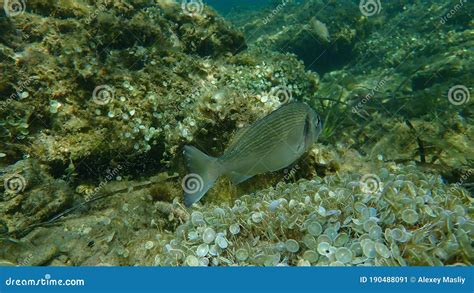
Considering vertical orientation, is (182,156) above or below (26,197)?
above

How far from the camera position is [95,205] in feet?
12.3

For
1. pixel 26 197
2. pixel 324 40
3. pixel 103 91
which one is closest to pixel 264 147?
pixel 26 197

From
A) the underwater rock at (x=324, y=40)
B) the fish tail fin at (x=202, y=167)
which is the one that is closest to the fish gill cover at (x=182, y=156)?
the fish tail fin at (x=202, y=167)

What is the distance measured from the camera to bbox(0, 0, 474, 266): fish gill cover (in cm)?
269

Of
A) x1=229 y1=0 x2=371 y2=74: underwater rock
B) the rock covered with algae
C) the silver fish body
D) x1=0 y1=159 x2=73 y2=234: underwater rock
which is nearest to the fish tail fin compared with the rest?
the silver fish body

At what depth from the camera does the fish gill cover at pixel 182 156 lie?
2.69 metres

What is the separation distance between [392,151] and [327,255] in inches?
130

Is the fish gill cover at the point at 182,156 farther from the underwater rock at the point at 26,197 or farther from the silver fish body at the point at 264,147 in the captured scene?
the silver fish body at the point at 264,147

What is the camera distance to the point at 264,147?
9.98 ft

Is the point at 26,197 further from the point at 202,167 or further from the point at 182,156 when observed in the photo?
the point at 202,167

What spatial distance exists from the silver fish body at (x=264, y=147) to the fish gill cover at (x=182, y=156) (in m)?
0.37

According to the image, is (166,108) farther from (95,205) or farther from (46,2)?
(46,2)

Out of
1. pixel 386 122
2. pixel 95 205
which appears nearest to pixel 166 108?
pixel 95 205

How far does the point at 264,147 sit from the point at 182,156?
1.62m
